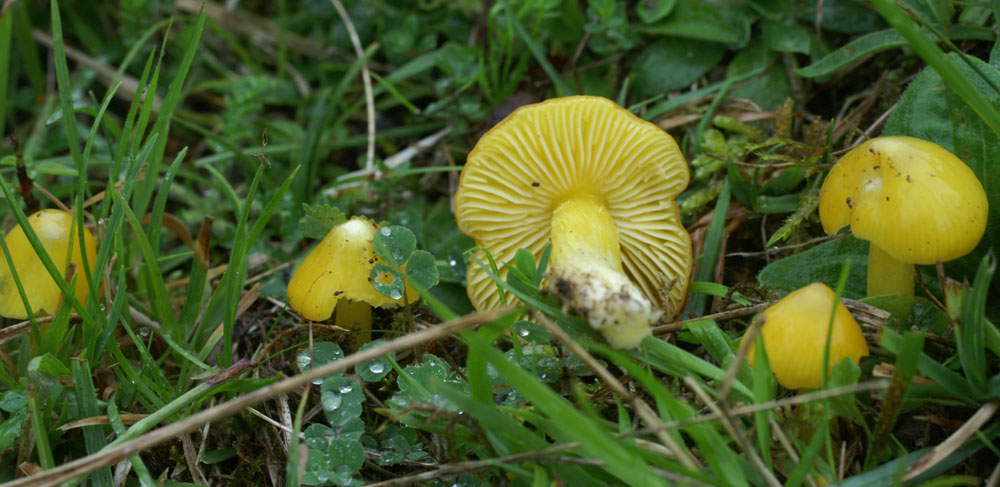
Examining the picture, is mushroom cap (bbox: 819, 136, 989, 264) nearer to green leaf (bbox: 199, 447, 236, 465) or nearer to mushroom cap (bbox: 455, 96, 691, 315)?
mushroom cap (bbox: 455, 96, 691, 315)

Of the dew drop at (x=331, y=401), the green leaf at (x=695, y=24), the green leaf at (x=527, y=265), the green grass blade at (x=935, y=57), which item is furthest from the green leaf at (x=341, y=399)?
the green leaf at (x=695, y=24)

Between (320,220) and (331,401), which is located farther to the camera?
(320,220)

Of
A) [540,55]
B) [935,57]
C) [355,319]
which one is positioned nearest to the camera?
[935,57]

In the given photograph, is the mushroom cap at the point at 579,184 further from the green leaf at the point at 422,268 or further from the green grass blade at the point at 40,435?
the green grass blade at the point at 40,435

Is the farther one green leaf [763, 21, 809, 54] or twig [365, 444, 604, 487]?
green leaf [763, 21, 809, 54]

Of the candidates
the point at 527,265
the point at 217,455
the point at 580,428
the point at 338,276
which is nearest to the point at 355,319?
the point at 338,276

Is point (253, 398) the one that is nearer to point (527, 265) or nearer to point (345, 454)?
point (345, 454)

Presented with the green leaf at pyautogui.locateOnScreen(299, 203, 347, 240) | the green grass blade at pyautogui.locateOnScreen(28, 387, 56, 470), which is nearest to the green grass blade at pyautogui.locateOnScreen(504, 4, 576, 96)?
the green leaf at pyautogui.locateOnScreen(299, 203, 347, 240)

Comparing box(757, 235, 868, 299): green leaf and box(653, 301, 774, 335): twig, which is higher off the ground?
box(757, 235, 868, 299): green leaf
